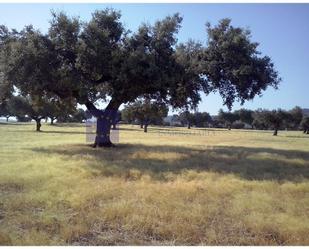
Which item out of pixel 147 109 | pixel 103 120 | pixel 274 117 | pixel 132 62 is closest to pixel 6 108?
pixel 274 117

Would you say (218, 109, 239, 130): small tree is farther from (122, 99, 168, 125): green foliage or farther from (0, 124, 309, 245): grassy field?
(0, 124, 309, 245): grassy field

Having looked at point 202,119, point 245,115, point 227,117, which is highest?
point 245,115

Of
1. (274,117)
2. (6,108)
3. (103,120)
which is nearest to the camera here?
(103,120)

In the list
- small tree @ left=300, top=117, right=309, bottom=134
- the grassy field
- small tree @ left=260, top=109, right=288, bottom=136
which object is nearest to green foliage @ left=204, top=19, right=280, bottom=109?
the grassy field

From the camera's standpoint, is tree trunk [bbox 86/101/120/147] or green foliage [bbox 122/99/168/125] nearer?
tree trunk [bbox 86/101/120/147]

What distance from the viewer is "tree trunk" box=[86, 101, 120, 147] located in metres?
32.6

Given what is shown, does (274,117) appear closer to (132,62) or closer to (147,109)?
(147,109)

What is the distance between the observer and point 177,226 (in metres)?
9.12

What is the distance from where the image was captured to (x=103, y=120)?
32.8 m

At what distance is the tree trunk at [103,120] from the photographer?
3262cm

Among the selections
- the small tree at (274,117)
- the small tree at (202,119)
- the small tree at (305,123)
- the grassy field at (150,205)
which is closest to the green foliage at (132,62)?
the grassy field at (150,205)

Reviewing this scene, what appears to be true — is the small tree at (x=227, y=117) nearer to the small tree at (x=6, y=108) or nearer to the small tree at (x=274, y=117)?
the small tree at (x=274, y=117)

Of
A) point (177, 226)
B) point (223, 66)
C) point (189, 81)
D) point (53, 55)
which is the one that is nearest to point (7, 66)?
point (53, 55)

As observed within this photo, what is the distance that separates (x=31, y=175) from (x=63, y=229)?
7724 millimetres
